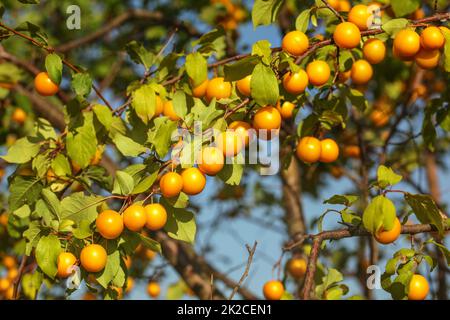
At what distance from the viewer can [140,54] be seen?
2189 millimetres

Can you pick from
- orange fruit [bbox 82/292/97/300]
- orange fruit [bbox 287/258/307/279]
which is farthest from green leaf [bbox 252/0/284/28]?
orange fruit [bbox 82/292/97/300]

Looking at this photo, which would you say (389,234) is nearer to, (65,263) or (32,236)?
(65,263)

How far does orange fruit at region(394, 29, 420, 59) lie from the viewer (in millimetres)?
1722

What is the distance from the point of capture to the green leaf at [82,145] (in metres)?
1.92

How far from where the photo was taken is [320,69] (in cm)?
181

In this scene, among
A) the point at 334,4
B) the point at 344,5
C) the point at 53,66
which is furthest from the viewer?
the point at 344,5

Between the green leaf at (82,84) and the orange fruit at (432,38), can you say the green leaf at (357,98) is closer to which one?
the orange fruit at (432,38)

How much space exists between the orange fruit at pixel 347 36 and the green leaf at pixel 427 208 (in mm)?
508

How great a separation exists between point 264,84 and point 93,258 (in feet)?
2.37

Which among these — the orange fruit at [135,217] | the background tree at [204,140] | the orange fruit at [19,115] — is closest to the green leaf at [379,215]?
the background tree at [204,140]

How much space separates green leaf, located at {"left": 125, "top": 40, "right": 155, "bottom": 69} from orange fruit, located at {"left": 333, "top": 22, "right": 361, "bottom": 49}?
79 cm

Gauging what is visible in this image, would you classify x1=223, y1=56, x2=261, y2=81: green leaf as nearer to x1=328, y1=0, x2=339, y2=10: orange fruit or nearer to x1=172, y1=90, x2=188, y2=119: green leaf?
x1=172, y1=90, x2=188, y2=119: green leaf

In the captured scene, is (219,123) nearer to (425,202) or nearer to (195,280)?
(425,202)

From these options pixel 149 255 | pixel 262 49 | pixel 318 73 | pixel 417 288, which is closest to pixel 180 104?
pixel 262 49
